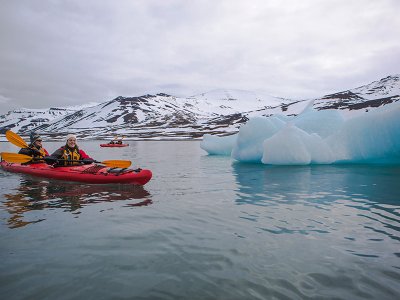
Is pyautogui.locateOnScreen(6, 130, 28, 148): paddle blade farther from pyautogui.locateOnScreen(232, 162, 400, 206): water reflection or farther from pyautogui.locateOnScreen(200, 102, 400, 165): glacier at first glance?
pyautogui.locateOnScreen(200, 102, 400, 165): glacier

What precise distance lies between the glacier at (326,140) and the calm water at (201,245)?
22.2 feet

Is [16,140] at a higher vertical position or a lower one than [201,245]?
higher

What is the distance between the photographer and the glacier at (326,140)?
16250mm

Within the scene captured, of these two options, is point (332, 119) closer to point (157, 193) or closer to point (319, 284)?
point (157, 193)

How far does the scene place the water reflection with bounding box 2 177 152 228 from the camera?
27.2ft

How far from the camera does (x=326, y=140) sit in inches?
718

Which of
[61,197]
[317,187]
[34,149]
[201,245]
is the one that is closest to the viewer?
[201,245]

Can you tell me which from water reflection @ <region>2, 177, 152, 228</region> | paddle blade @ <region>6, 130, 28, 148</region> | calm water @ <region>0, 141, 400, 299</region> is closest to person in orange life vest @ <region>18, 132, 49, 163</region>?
paddle blade @ <region>6, 130, 28, 148</region>

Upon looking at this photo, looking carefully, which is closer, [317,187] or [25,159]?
[317,187]

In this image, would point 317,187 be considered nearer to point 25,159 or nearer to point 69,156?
point 69,156

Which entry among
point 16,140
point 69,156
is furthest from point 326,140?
point 16,140

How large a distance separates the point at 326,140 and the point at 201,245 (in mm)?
14687

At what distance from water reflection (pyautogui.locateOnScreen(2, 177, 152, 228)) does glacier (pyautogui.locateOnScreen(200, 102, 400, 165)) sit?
9664 mm

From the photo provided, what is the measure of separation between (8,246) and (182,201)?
188 inches
